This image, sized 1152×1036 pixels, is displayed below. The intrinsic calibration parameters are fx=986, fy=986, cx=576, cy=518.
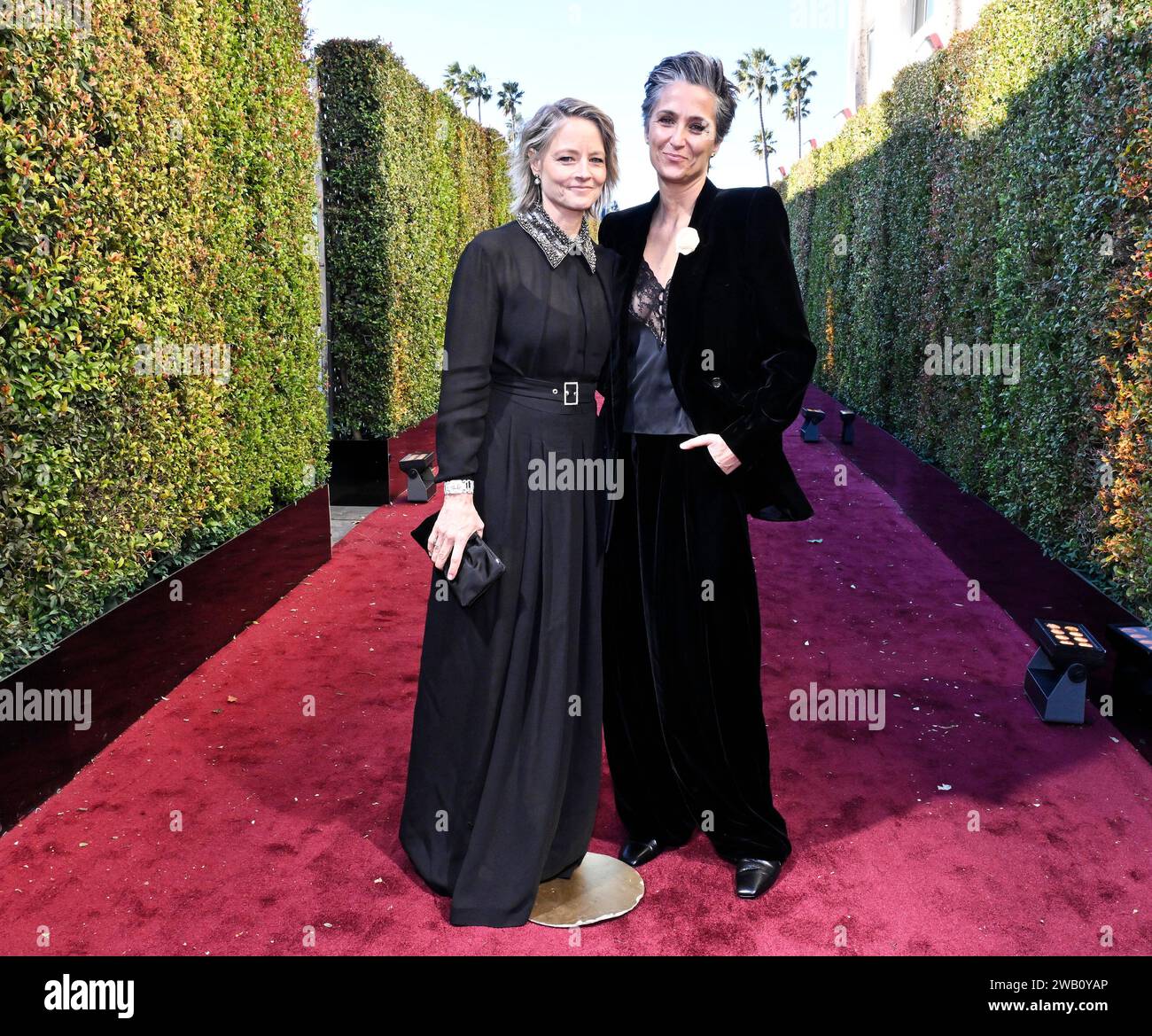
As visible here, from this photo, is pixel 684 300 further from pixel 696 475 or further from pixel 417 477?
pixel 417 477

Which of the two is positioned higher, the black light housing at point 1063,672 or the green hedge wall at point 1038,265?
the green hedge wall at point 1038,265

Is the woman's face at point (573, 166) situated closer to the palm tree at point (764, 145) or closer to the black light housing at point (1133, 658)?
the black light housing at point (1133, 658)

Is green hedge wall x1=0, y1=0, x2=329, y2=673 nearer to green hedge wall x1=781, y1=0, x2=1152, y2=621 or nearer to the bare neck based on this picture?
the bare neck

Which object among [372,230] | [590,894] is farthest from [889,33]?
[590,894]

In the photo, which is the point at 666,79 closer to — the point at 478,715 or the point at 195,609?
the point at 478,715

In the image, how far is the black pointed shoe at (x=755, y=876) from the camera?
10.4 ft

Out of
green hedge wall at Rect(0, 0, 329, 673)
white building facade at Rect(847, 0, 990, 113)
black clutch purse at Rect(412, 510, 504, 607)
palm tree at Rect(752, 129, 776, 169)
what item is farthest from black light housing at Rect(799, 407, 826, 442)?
palm tree at Rect(752, 129, 776, 169)

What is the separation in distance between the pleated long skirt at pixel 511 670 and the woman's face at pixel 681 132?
0.77 m

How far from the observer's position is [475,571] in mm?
2783

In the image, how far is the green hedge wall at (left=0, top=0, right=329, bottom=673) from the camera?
3729 mm

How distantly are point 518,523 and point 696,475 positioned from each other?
0.62 meters

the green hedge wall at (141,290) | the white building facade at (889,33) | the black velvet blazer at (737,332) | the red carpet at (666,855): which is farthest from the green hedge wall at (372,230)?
the white building facade at (889,33)

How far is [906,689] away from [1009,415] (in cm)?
265
